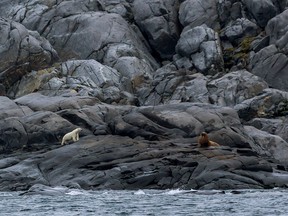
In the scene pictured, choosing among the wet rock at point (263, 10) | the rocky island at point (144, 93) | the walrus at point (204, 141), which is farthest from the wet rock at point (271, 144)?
the wet rock at point (263, 10)

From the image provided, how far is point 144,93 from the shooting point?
8031cm

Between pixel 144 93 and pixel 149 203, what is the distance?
40.4 metres

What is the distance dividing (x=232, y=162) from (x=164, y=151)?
4866mm

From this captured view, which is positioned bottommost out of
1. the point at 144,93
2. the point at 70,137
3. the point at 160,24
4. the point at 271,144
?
the point at 144,93

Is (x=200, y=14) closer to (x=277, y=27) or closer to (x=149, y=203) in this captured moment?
(x=277, y=27)

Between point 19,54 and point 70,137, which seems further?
point 19,54

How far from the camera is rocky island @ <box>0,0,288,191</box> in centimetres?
5031

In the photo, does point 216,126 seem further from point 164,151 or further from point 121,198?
point 121,198

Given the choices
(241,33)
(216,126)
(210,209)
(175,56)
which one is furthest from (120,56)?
(210,209)

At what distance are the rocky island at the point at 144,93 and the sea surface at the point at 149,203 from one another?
301 centimetres

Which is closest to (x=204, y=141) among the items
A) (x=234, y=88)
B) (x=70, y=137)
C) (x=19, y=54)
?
(x=70, y=137)

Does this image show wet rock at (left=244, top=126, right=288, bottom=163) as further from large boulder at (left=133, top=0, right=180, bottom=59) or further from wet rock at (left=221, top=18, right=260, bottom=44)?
large boulder at (left=133, top=0, right=180, bottom=59)

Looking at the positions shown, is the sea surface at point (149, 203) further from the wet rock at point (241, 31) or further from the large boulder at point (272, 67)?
the wet rock at point (241, 31)

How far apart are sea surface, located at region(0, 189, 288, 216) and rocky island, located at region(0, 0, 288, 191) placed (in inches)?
118
